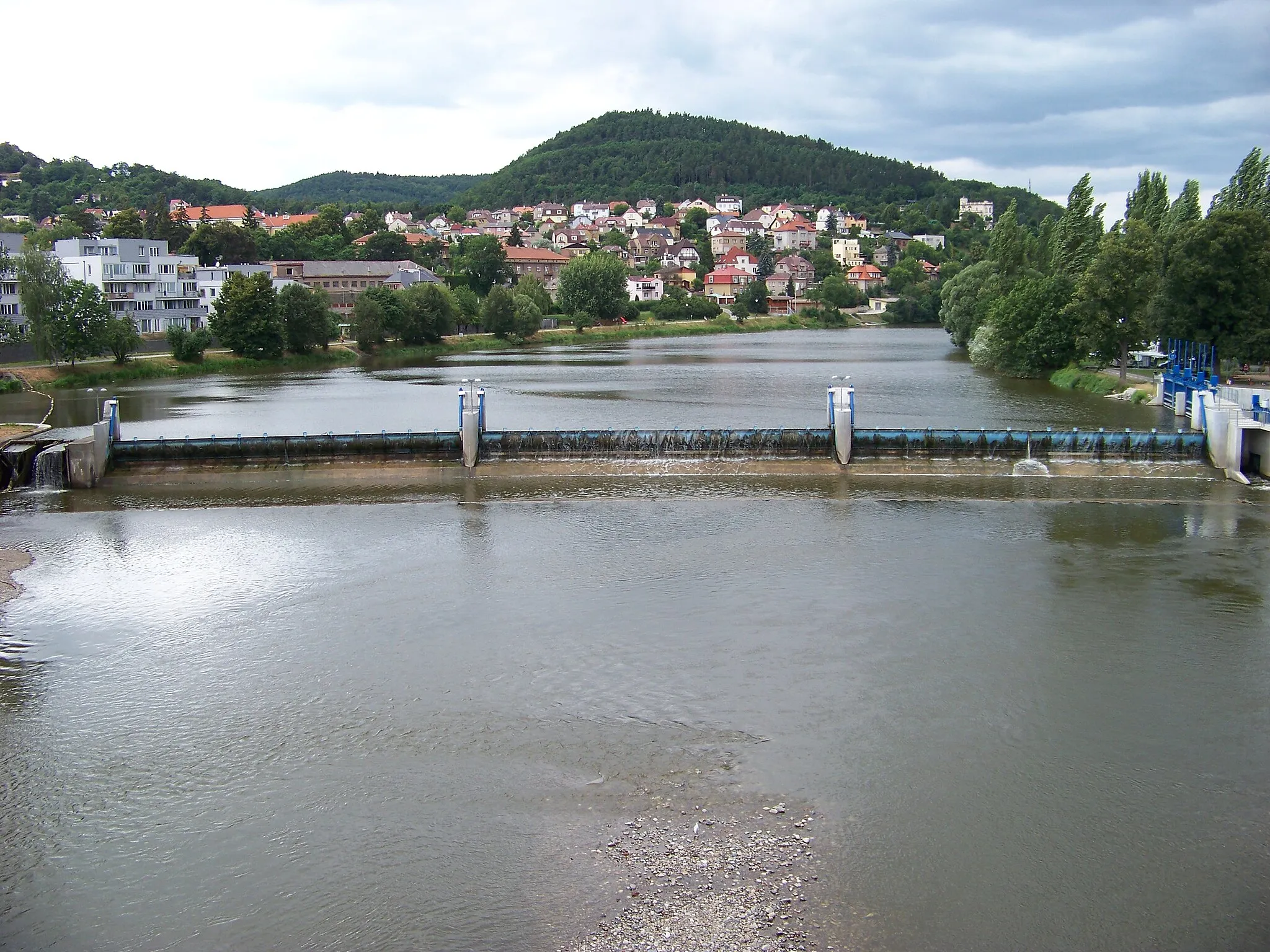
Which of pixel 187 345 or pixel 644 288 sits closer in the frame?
pixel 187 345

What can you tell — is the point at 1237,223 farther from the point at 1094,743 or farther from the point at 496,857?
the point at 496,857

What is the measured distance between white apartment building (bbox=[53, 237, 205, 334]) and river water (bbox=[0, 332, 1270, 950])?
65.0 meters

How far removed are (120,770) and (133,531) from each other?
43.2 feet

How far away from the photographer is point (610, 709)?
1411 cm

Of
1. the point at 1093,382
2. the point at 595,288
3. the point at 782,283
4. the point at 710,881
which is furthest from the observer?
the point at 782,283

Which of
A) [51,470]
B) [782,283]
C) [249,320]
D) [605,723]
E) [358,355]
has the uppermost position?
[782,283]

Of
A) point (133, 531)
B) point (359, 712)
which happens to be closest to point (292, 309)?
point (133, 531)

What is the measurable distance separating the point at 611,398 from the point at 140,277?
53988mm

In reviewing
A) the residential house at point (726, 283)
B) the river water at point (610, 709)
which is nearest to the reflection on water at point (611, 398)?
the river water at point (610, 709)

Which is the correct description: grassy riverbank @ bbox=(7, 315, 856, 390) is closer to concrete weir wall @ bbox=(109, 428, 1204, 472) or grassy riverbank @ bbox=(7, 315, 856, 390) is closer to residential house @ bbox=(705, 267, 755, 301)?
residential house @ bbox=(705, 267, 755, 301)

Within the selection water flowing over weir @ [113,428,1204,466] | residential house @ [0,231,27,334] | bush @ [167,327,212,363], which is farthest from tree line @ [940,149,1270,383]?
residential house @ [0,231,27,334]

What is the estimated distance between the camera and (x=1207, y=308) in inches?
1727

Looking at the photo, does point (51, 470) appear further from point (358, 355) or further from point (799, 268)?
point (799, 268)

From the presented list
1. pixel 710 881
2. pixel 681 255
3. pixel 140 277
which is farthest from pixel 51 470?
pixel 681 255
